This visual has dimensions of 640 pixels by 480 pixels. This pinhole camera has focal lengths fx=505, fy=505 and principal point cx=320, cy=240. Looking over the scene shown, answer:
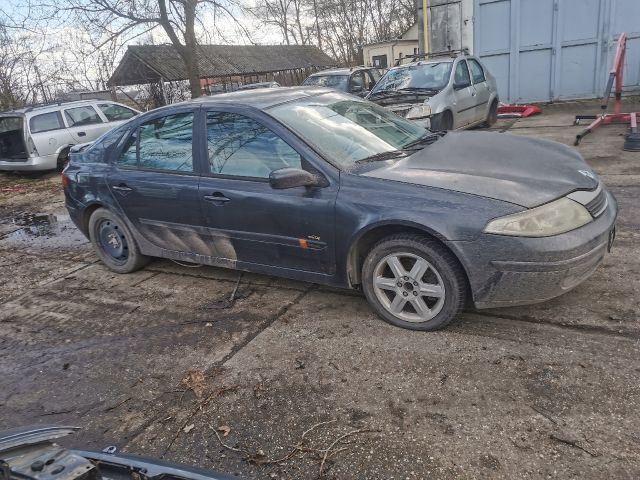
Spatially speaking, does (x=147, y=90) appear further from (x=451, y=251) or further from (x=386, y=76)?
(x=451, y=251)

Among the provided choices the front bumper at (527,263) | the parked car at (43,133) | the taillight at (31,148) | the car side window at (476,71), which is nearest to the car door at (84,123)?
the parked car at (43,133)

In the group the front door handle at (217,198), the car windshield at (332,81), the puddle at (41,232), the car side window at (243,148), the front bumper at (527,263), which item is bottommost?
the puddle at (41,232)

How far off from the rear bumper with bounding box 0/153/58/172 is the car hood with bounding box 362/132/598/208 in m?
9.78

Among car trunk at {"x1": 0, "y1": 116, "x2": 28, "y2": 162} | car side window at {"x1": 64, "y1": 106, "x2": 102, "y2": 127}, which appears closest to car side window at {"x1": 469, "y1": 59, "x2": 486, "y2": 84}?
car side window at {"x1": 64, "y1": 106, "x2": 102, "y2": 127}

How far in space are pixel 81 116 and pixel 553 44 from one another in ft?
38.1

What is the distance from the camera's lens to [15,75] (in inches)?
711

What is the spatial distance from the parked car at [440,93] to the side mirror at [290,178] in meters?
5.05

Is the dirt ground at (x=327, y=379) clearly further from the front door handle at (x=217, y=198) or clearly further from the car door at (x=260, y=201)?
the front door handle at (x=217, y=198)

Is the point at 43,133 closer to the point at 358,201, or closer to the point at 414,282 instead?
A: the point at 358,201

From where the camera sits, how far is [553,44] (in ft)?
41.9

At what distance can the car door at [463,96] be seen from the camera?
8969mm

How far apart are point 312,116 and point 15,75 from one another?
1848cm

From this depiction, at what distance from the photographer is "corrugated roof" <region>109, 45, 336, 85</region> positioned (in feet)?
82.1

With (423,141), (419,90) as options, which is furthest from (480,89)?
(423,141)
